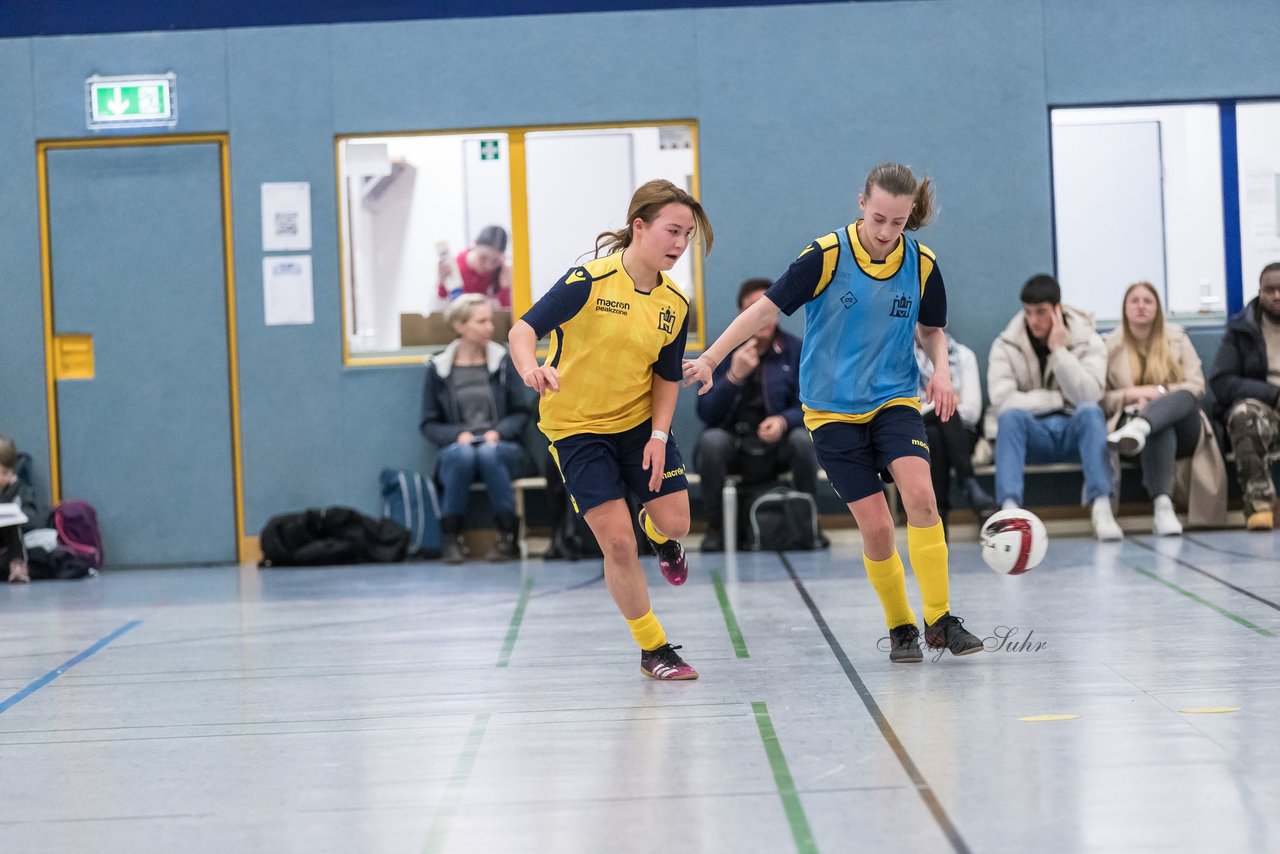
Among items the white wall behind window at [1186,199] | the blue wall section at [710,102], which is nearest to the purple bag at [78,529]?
the blue wall section at [710,102]

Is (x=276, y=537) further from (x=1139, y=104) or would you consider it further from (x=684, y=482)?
(x=1139, y=104)

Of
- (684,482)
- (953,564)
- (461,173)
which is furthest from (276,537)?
(684,482)

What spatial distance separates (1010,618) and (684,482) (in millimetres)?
1674

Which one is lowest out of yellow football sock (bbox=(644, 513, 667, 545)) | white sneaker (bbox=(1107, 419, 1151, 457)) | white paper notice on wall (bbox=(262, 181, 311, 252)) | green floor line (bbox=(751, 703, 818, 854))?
green floor line (bbox=(751, 703, 818, 854))

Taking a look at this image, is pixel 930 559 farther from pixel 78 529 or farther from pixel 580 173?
pixel 78 529

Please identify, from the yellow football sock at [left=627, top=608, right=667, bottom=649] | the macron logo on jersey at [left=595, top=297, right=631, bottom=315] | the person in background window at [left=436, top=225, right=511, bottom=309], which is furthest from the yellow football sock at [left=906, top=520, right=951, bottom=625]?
the person in background window at [left=436, top=225, right=511, bottom=309]

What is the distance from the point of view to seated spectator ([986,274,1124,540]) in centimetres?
813

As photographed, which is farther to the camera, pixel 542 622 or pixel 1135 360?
pixel 1135 360

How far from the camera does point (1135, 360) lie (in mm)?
8539

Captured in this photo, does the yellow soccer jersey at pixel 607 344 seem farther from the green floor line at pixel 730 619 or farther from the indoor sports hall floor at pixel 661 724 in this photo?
the green floor line at pixel 730 619

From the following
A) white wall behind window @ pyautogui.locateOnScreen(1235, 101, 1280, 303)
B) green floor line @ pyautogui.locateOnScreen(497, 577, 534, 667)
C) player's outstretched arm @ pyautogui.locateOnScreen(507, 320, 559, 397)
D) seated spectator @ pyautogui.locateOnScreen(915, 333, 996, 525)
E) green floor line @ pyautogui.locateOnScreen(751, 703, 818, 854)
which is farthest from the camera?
white wall behind window @ pyautogui.locateOnScreen(1235, 101, 1280, 303)

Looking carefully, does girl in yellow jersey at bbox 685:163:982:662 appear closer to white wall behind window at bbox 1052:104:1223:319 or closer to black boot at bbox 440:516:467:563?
black boot at bbox 440:516:467:563

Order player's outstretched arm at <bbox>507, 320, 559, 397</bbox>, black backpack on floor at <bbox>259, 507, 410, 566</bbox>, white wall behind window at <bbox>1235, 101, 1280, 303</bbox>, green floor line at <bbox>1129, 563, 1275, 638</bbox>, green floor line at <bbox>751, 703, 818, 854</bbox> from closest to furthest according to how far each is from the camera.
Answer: green floor line at <bbox>751, 703, 818, 854</bbox> < player's outstretched arm at <bbox>507, 320, 559, 397</bbox> < green floor line at <bbox>1129, 563, 1275, 638</bbox> < black backpack on floor at <bbox>259, 507, 410, 566</bbox> < white wall behind window at <bbox>1235, 101, 1280, 303</bbox>

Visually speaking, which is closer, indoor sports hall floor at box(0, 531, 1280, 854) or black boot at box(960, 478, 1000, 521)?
indoor sports hall floor at box(0, 531, 1280, 854)
